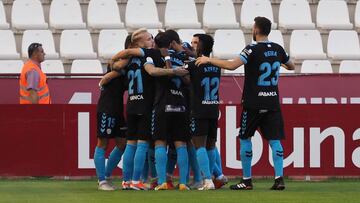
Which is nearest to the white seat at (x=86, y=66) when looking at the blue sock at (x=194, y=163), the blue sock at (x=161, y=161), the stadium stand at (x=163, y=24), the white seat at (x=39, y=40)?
the stadium stand at (x=163, y=24)

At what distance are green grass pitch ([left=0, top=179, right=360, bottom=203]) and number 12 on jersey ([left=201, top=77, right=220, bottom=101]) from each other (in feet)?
3.66

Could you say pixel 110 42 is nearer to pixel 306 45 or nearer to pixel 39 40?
pixel 39 40

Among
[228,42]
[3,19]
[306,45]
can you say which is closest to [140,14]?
[228,42]

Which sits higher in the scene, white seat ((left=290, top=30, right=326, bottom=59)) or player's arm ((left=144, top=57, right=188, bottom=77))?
white seat ((left=290, top=30, right=326, bottom=59))

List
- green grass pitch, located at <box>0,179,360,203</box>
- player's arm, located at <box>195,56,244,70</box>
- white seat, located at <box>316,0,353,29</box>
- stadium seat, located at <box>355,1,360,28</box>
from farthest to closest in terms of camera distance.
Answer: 1. stadium seat, located at <box>355,1,360,28</box>
2. white seat, located at <box>316,0,353,29</box>
3. player's arm, located at <box>195,56,244,70</box>
4. green grass pitch, located at <box>0,179,360,203</box>

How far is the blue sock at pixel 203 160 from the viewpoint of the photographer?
12.8m

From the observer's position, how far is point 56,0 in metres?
20.8

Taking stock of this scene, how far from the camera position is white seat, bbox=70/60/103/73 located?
18797 mm

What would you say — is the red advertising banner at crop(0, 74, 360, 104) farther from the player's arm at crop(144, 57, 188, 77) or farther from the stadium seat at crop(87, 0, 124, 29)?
the stadium seat at crop(87, 0, 124, 29)

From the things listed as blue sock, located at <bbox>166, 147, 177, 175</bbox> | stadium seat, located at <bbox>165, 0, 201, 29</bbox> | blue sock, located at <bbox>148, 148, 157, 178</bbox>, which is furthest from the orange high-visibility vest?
stadium seat, located at <bbox>165, 0, 201, 29</bbox>

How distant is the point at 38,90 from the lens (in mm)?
15789

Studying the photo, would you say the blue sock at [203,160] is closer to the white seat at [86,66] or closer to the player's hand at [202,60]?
the player's hand at [202,60]

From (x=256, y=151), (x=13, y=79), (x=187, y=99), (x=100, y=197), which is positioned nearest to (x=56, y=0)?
(x=13, y=79)

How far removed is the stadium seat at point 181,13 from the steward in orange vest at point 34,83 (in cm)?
500
